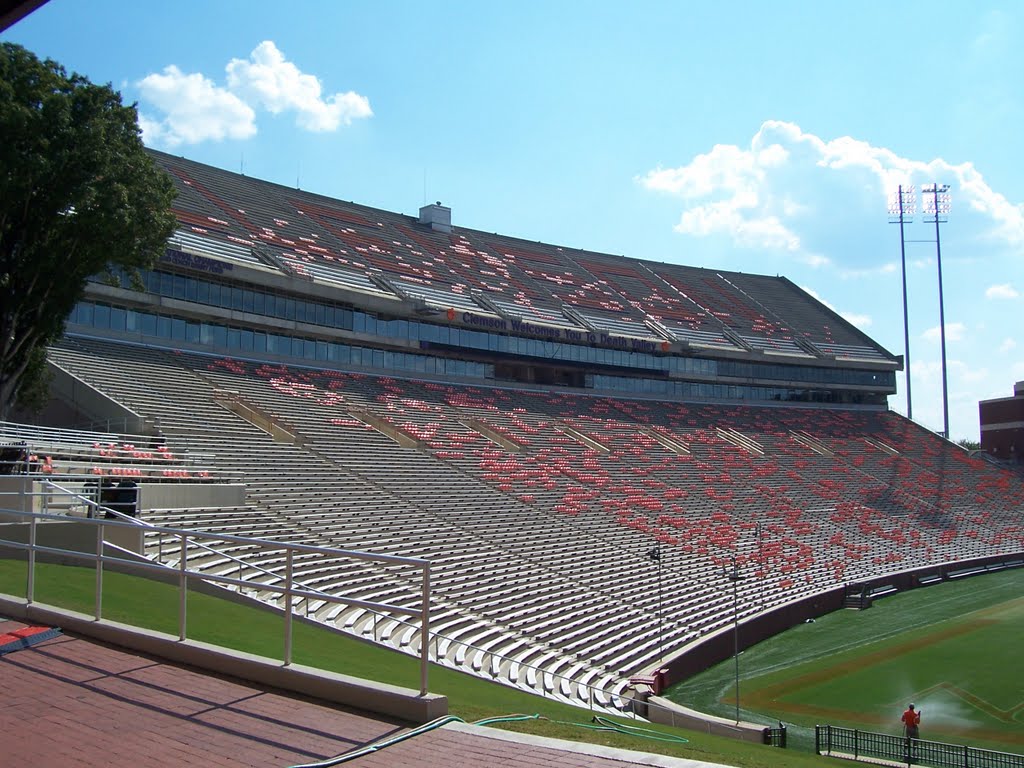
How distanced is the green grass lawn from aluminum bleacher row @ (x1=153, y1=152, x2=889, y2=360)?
1015 inches

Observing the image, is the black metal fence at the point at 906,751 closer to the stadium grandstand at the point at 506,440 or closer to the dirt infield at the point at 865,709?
the dirt infield at the point at 865,709

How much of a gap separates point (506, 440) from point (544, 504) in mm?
7466

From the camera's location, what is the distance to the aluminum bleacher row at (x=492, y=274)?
41.0 meters

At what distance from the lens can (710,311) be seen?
61344 mm

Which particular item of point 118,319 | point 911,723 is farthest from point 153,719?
point 118,319

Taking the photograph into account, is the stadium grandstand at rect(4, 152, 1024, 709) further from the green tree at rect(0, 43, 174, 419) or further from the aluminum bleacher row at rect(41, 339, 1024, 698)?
the green tree at rect(0, 43, 174, 419)

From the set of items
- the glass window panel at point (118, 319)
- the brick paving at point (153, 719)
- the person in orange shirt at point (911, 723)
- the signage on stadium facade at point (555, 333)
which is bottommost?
the person in orange shirt at point (911, 723)

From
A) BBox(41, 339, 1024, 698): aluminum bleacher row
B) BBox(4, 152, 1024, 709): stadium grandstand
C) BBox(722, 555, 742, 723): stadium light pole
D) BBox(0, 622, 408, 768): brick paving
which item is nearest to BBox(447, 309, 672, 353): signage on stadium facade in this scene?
BBox(4, 152, 1024, 709): stadium grandstand

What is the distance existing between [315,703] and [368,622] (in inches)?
363

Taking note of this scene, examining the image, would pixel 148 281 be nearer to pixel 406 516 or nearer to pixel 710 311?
pixel 406 516

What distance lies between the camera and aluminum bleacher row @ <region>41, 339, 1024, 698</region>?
18719 millimetres

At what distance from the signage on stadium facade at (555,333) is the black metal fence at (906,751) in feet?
100

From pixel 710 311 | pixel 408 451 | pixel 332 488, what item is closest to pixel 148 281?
pixel 408 451

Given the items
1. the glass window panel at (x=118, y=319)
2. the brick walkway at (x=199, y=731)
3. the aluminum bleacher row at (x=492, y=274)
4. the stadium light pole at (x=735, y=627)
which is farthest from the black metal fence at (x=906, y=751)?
the aluminum bleacher row at (x=492, y=274)
